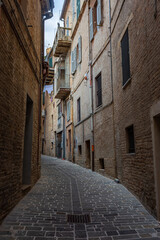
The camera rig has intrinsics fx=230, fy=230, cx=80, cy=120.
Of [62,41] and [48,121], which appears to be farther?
[48,121]

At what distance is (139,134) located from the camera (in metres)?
5.80

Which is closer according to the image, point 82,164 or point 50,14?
point 50,14

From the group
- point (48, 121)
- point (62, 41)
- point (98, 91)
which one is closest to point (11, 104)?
point (98, 91)

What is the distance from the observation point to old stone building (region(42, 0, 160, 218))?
4805 mm

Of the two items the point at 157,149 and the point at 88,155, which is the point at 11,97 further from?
the point at 88,155

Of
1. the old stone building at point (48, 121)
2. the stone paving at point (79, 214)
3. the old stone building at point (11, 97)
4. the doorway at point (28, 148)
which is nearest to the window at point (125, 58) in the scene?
the old stone building at point (11, 97)

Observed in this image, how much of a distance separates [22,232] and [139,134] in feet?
11.6

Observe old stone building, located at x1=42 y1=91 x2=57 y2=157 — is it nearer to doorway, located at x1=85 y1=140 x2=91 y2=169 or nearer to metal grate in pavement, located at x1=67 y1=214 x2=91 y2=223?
doorway, located at x1=85 y1=140 x2=91 y2=169

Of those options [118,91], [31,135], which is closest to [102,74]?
[118,91]

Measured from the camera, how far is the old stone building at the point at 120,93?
4.80 meters

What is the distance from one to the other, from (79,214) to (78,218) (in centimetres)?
23

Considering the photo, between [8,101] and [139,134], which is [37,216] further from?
[139,134]

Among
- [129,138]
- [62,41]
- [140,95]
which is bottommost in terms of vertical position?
[129,138]

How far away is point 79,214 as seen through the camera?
4.67m
